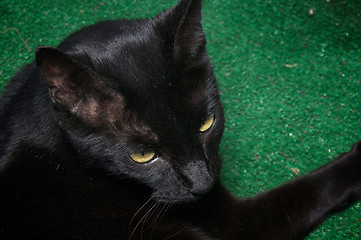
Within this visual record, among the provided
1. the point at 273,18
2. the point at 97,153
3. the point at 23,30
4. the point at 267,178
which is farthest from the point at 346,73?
the point at 23,30

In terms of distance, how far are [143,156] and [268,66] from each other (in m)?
0.94

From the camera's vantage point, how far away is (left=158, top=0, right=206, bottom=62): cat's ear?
44.8 inches

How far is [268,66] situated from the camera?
74.0 inches

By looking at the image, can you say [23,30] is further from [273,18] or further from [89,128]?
[273,18]

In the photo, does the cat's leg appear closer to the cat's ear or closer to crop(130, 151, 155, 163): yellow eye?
crop(130, 151, 155, 163): yellow eye

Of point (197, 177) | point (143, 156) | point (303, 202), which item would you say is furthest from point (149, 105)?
point (303, 202)

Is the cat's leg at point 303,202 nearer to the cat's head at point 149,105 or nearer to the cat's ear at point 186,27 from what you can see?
the cat's head at point 149,105

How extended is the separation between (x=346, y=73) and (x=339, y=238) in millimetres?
766

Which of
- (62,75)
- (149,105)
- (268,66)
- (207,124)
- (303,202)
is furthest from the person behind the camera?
(268,66)

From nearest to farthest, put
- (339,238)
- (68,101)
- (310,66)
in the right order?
(68,101), (339,238), (310,66)

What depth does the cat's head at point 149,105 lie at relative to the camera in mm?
1144

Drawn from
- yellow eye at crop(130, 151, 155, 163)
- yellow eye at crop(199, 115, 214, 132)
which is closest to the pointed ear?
yellow eye at crop(130, 151, 155, 163)

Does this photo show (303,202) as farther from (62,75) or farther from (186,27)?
(62,75)

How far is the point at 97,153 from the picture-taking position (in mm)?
1221
